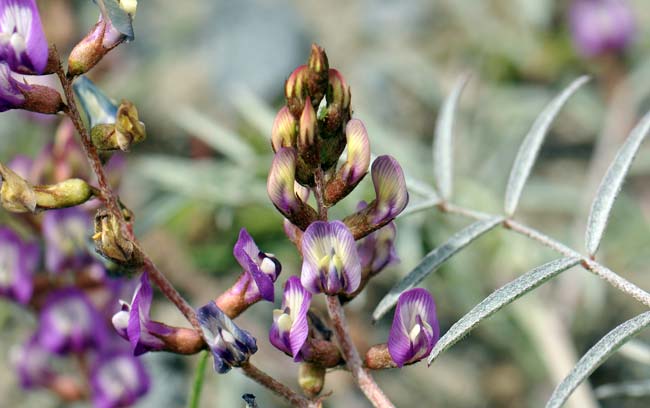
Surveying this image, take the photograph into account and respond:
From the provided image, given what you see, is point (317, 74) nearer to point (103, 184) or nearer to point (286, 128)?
point (286, 128)

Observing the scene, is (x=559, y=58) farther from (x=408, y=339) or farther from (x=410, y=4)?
(x=408, y=339)

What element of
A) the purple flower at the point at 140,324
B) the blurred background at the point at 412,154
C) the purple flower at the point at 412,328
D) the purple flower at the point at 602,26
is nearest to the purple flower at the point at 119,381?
the blurred background at the point at 412,154

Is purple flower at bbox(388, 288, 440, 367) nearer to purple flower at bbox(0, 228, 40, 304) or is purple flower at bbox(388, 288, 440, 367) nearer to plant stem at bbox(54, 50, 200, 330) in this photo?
plant stem at bbox(54, 50, 200, 330)

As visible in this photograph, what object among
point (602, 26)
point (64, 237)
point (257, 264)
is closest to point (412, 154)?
point (602, 26)

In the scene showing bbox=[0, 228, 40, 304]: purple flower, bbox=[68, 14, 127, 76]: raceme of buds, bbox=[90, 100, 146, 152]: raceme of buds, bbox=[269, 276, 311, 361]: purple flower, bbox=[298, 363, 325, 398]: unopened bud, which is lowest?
bbox=[0, 228, 40, 304]: purple flower

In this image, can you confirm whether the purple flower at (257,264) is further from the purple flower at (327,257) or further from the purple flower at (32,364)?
the purple flower at (32,364)

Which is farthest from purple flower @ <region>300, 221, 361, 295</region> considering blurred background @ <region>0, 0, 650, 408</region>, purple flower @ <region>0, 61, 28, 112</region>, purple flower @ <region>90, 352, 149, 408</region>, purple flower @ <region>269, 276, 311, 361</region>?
purple flower @ <region>90, 352, 149, 408</region>

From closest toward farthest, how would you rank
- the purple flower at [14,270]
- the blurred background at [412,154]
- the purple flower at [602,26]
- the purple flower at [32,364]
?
the purple flower at [14,270], the purple flower at [32,364], the blurred background at [412,154], the purple flower at [602,26]
